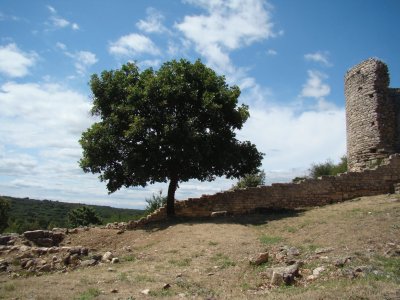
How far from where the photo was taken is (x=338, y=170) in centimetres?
2516

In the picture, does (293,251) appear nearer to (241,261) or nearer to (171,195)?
(241,261)

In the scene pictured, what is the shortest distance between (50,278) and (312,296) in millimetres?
6155

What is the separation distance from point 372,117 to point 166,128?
10.1 m

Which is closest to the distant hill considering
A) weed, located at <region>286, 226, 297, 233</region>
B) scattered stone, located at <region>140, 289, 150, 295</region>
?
weed, located at <region>286, 226, 297, 233</region>

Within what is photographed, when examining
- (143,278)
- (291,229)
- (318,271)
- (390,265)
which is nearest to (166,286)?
(143,278)

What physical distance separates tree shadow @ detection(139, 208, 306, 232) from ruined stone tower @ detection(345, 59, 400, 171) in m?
5.05

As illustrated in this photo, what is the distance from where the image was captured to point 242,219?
16.2 m

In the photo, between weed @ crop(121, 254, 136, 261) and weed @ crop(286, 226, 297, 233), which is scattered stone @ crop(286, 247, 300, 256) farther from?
weed @ crop(121, 254, 136, 261)

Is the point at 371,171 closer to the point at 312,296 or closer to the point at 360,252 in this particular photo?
the point at 360,252

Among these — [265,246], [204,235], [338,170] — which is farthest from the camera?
[338,170]

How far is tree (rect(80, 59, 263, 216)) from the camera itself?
16.7m

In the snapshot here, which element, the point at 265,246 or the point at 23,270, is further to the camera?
the point at 265,246

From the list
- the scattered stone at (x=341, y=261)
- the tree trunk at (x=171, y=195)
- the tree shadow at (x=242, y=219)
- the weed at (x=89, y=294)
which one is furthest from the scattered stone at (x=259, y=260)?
the tree trunk at (x=171, y=195)

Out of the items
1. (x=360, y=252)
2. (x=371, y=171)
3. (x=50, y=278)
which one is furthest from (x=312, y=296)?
(x=371, y=171)
